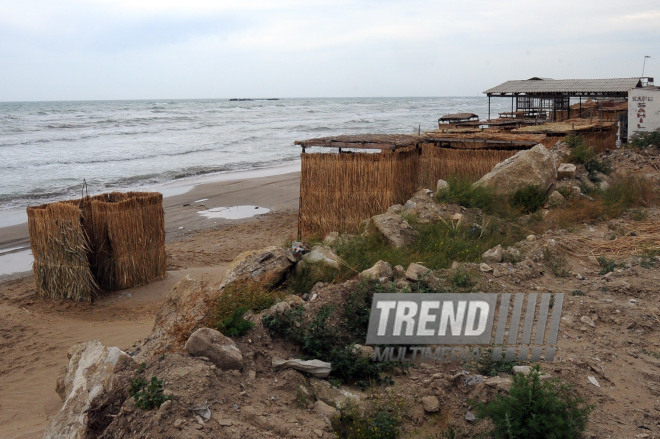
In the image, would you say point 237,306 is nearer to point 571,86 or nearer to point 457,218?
point 457,218

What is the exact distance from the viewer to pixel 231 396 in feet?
12.3

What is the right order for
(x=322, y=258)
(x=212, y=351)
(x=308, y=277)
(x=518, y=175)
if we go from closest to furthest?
1. (x=212, y=351)
2. (x=308, y=277)
3. (x=322, y=258)
4. (x=518, y=175)

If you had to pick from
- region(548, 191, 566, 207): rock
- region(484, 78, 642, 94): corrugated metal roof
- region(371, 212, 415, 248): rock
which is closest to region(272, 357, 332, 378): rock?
region(371, 212, 415, 248): rock

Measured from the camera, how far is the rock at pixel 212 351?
4059mm

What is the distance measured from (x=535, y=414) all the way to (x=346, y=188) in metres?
5.83

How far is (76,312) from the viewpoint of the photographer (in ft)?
25.3

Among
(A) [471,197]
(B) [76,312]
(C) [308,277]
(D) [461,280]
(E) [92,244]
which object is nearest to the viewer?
(D) [461,280]

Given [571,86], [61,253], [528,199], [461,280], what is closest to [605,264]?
[461,280]

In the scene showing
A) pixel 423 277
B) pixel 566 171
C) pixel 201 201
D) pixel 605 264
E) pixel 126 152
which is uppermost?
pixel 566 171

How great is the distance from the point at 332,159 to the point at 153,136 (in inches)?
1168

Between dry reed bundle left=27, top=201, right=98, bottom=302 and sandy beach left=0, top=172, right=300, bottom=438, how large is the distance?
0.18 m

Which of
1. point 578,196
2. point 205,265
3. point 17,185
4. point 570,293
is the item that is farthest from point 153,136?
point 570,293

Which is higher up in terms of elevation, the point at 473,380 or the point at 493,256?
the point at 493,256

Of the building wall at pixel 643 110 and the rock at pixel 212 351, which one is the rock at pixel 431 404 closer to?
the rock at pixel 212 351
